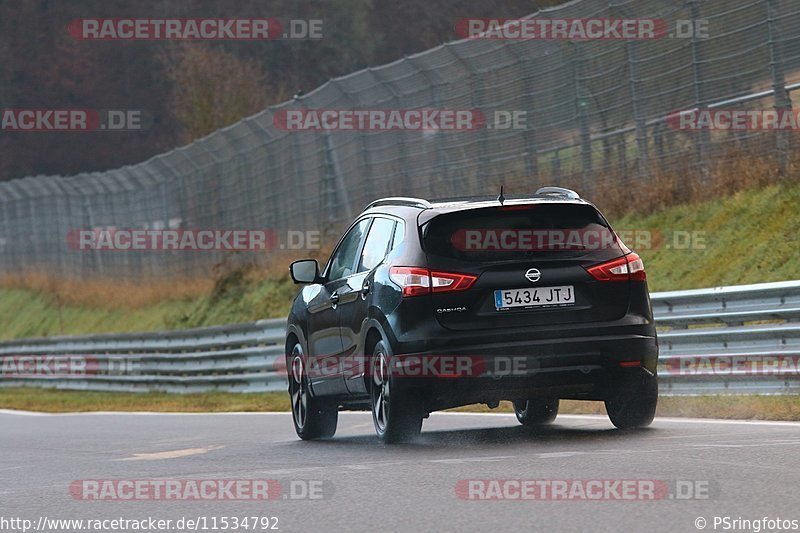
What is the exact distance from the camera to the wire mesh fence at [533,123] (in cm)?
2012

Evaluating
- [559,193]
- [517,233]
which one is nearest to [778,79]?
[559,193]

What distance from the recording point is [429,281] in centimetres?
1084

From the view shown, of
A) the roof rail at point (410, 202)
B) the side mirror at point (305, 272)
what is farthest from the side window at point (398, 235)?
the side mirror at point (305, 272)

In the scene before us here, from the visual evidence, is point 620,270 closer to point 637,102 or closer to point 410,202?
point 410,202

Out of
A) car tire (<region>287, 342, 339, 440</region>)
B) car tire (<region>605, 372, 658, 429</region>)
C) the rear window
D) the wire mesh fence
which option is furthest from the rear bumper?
the wire mesh fence

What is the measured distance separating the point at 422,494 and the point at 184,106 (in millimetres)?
59802

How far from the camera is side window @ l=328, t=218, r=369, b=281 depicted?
40.9ft

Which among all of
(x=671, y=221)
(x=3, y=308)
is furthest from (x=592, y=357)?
(x=3, y=308)

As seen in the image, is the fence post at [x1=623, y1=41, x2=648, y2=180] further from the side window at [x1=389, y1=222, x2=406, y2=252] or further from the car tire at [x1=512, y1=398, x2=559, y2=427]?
the side window at [x1=389, y1=222, x2=406, y2=252]

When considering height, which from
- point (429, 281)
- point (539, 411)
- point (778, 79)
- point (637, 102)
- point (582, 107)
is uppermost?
point (582, 107)

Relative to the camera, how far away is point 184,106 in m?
67.1

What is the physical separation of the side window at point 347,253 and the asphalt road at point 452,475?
4.09ft

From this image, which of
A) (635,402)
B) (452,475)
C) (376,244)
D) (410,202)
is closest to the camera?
(452,475)

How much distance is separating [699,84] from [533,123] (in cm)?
321
